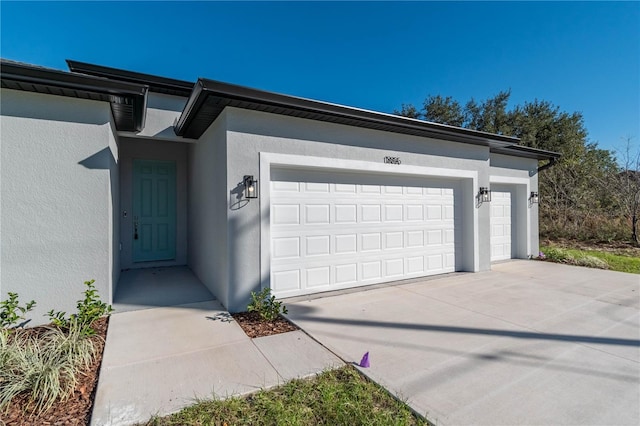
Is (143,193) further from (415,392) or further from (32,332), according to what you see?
(415,392)

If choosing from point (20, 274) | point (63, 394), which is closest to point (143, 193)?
point (20, 274)

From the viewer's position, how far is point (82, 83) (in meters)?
3.80

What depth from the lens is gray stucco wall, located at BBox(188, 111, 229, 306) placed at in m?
4.62

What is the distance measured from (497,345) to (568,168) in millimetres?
16292

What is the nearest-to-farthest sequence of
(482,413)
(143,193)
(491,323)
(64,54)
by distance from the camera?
1. (482,413)
2. (491,323)
3. (64,54)
4. (143,193)

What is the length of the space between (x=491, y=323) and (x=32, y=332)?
6.02m

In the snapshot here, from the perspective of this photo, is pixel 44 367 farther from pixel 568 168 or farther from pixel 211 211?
pixel 568 168

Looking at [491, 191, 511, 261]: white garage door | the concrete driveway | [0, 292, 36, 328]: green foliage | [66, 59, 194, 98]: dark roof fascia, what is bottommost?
the concrete driveway

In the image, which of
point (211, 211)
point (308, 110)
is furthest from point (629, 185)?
point (211, 211)

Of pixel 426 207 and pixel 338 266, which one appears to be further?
pixel 426 207

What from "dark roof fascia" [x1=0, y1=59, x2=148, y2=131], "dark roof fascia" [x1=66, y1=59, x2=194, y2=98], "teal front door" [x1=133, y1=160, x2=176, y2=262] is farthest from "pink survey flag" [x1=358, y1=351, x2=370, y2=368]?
"teal front door" [x1=133, y1=160, x2=176, y2=262]

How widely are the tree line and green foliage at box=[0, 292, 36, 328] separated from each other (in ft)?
54.7

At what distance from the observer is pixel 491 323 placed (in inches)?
157

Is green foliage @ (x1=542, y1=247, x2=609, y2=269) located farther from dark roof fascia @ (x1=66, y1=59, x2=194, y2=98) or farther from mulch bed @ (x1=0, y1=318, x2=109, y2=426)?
dark roof fascia @ (x1=66, y1=59, x2=194, y2=98)
